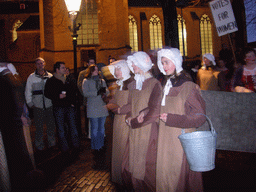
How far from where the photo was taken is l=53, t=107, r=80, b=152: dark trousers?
6539mm

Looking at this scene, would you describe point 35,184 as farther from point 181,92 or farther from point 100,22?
point 100,22

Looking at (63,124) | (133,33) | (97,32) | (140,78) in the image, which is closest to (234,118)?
(140,78)

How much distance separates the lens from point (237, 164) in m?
5.38

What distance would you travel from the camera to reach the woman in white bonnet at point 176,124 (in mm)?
2977

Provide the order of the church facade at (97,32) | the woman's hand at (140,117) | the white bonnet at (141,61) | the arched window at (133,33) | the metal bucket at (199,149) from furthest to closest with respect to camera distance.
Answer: the arched window at (133,33) → the church facade at (97,32) → the white bonnet at (141,61) → the woman's hand at (140,117) → the metal bucket at (199,149)

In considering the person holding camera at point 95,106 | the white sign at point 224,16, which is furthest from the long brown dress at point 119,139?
the white sign at point 224,16

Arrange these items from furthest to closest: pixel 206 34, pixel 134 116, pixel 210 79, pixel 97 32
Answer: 1. pixel 206 34
2. pixel 97 32
3. pixel 210 79
4. pixel 134 116

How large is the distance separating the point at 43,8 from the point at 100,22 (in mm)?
5971

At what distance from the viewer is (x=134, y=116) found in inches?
149

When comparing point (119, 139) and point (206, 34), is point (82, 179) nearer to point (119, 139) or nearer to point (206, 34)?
point (119, 139)

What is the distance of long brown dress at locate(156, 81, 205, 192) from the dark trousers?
12.9 feet

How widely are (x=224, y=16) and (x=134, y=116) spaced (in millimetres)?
4130

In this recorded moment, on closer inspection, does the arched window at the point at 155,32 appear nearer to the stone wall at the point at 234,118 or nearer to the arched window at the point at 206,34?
the arched window at the point at 206,34

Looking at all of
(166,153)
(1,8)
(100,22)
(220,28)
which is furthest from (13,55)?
(166,153)
